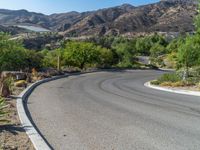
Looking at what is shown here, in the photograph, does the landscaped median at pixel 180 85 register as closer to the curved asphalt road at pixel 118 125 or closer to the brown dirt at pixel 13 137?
the curved asphalt road at pixel 118 125

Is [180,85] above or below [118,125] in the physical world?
below

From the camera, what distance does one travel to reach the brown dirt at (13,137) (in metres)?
8.16

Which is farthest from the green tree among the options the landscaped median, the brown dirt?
the brown dirt

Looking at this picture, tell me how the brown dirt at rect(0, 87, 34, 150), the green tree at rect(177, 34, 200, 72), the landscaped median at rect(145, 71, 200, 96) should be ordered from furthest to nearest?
1. the green tree at rect(177, 34, 200, 72)
2. the landscaped median at rect(145, 71, 200, 96)
3. the brown dirt at rect(0, 87, 34, 150)

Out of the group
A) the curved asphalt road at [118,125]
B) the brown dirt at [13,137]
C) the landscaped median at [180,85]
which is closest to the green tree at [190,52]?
the landscaped median at [180,85]

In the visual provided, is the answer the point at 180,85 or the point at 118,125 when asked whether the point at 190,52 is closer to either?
the point at 180,85

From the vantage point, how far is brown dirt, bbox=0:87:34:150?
8159mm

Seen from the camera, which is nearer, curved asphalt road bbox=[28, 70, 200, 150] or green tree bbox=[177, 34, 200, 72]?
curved asphalt road bbox=[28, 70, 200, 150]

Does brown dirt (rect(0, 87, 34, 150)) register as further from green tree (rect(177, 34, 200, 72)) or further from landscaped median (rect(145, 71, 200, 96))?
green tree (rect(177, 34, 200, 72))

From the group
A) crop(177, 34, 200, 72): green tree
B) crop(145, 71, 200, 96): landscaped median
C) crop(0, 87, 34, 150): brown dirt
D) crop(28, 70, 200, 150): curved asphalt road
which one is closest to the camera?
crop(0, 87, 34, 150): brown dirt

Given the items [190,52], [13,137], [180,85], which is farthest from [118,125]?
[190,52]

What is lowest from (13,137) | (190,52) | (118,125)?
(118,125)

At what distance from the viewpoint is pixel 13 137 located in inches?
355

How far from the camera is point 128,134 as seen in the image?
31.3 feet
